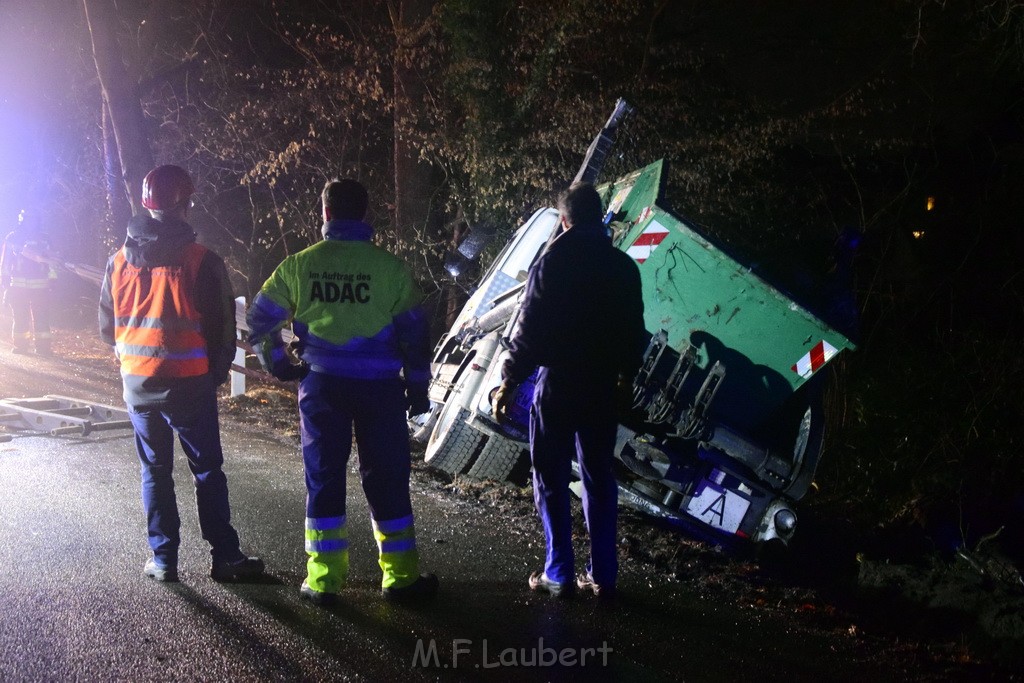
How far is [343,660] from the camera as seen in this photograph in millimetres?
3580

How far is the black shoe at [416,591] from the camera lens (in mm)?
4230

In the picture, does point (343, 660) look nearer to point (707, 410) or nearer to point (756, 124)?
point (707, 410)

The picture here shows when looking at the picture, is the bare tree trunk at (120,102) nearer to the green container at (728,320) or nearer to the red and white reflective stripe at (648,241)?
the red and white reflective stripe at (648,241)

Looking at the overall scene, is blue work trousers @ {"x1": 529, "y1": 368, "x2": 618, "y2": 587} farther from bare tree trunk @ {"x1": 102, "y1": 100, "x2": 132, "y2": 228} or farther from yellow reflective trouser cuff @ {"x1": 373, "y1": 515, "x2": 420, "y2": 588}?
bare tree trunk @ {"x1": 102, "y1": 100, "x2": 132, "y2": 228}

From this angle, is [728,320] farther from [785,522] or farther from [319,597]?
[319,597]

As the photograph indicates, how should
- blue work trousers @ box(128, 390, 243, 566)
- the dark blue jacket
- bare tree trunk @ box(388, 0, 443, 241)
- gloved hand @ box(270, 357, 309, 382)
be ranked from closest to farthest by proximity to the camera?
Answer: gloved hand @ box(270, 357, 309, 382), the dark blue jacket, blue work trousers @ box(128, 390, 243, 566), bare tree trunk @ box(388, 0, 443, 241)

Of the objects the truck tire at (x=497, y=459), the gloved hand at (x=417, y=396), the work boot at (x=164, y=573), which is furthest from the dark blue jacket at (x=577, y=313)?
the truck tire at (x=497, y=459)

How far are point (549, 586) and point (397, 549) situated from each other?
0.76 metres

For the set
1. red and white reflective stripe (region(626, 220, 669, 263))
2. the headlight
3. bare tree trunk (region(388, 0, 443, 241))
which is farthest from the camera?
bare tree trunk (region(388, 0, 443, 241))

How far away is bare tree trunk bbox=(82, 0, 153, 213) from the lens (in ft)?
38.9

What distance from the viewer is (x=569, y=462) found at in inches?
174

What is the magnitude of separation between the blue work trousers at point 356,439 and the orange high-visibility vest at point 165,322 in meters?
0.57

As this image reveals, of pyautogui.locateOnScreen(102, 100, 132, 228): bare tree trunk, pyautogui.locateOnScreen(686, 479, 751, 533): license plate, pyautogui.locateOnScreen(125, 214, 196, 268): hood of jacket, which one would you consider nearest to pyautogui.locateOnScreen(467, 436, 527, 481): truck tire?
pyautogui.locateOnScreen(686, 479, 751, 533): license plate

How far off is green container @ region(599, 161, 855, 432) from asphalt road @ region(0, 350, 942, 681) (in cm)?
114
